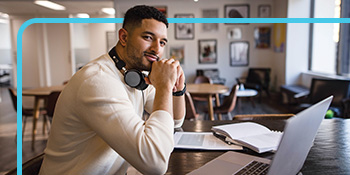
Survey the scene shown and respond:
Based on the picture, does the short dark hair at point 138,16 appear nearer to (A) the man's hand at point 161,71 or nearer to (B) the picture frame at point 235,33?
(A) the man's hand at point 161,71

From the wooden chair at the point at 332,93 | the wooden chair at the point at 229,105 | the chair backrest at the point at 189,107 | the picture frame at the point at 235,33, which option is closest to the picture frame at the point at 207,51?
the picture frame at the point at 235,33

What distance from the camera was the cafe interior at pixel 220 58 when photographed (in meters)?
4.19

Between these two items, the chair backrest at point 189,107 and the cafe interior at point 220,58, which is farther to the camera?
the cafe interior at point 220,58

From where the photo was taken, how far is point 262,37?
7.82 m

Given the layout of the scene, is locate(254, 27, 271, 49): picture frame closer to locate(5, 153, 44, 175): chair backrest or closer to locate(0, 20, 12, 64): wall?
locate(5, 153, 44, 175): chair backrest

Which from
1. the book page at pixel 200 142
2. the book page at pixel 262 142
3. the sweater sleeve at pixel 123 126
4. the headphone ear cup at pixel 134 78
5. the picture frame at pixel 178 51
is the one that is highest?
the picture frame at pixel 178 51

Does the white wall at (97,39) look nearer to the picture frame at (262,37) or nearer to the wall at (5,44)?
the wall at (5,44)

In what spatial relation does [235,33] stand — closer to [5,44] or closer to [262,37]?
[262,37]

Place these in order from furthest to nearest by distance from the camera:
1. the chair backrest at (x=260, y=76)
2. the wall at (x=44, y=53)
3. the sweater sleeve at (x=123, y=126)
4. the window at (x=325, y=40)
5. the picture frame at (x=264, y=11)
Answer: the wall at (x=44, y=53) → the picture frame at (x=264, y=11) → the chair backrest at (x=260, y=76) → the window at (x=325, y=40) → the sweater sleeve at (x=123, y=126)

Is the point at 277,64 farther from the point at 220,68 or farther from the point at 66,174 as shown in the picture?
the point at 66,174

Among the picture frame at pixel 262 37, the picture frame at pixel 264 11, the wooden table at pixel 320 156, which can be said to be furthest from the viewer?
the picture frame at pixel 262 37

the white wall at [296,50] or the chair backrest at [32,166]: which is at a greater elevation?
the white wall at [296,50]

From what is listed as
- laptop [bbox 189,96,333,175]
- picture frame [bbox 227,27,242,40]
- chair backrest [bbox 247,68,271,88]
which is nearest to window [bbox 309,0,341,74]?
chair backrest [bbox 247,68,271,88]

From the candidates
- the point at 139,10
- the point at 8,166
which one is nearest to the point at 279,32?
the point at 8,166
